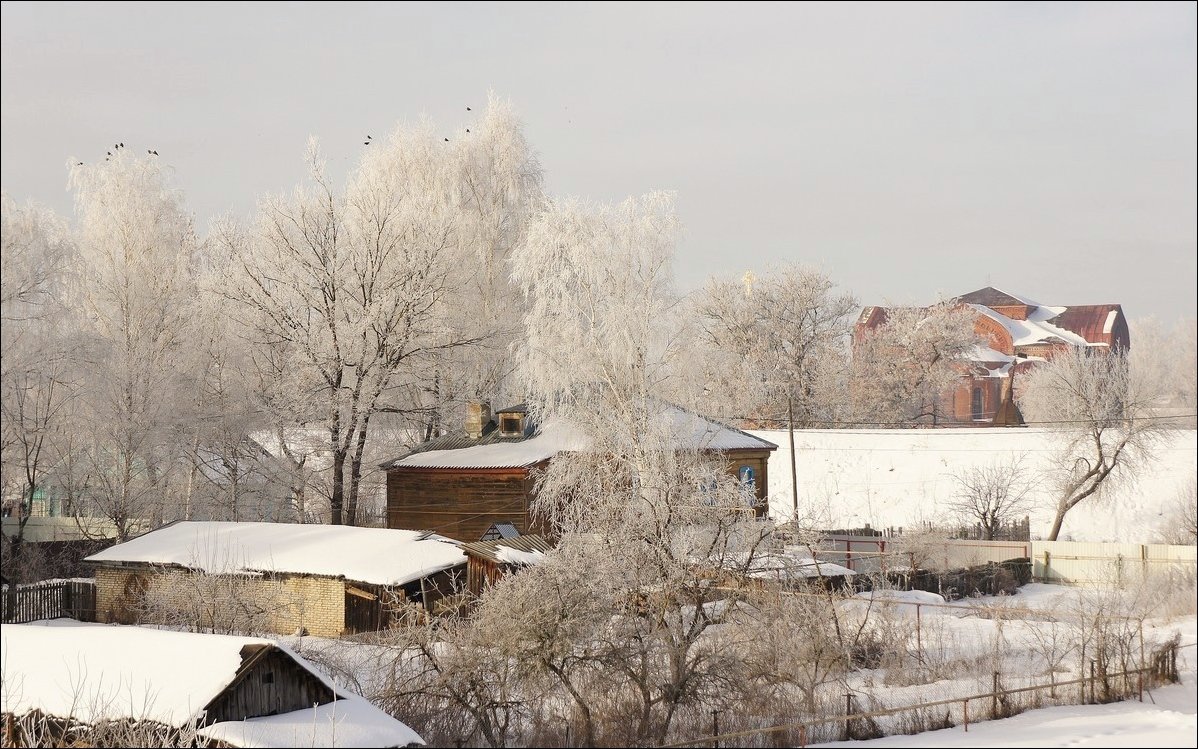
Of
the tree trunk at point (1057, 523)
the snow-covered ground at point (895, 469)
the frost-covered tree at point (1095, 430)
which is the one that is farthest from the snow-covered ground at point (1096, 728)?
the snow-covered ground at point (895, 469)

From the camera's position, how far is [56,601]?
23.8 m

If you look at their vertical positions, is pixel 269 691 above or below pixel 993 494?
below

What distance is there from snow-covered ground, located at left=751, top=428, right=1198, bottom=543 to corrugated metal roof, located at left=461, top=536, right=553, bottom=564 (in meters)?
12.9

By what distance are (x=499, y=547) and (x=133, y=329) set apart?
1482 cm

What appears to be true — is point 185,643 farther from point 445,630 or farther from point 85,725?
point 445,630

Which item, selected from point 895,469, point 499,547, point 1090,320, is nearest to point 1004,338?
point 1090,320

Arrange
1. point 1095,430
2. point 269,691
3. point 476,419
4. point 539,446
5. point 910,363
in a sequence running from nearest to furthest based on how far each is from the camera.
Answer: point 269,691 → point 539,446 → point 476,419 → point 1095,430 → point 910,363

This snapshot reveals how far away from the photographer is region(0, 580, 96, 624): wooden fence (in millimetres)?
23016

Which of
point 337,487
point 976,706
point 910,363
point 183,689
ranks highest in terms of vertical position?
point 910,363

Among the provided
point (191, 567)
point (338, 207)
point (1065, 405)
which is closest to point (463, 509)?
point (191, 567)

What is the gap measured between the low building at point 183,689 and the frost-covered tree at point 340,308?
715 inches

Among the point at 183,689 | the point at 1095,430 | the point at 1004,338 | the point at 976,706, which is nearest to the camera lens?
the point at 183,689

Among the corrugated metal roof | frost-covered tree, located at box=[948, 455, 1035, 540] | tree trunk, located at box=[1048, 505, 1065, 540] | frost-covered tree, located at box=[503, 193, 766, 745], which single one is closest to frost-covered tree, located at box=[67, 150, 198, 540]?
frost-covered tree, located at box=[503, 193, 766, 745]

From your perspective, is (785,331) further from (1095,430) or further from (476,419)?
→ (476,419)
